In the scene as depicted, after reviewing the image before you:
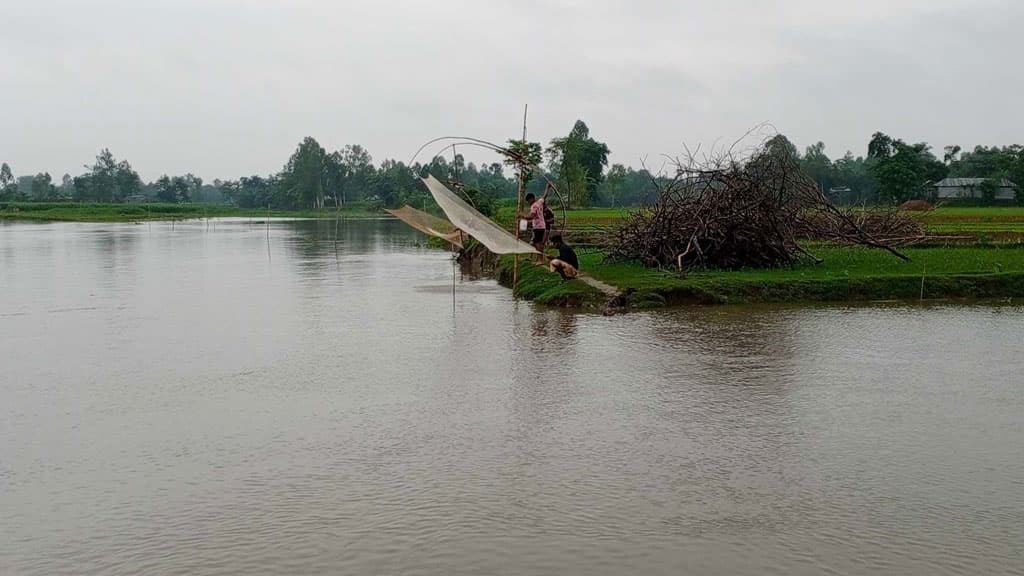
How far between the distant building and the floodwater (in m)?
40.2

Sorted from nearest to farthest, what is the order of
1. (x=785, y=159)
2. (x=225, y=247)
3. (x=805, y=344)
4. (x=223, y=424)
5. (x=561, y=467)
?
(x=561, y=467) < (x=223, y=424) < (x=805, y=344) < (x=785, y=159) < (x=225, y=247)

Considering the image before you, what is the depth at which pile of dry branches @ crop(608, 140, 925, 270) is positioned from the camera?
50.1ft

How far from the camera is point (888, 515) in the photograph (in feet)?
15.7

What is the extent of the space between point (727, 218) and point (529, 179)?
2054 cm

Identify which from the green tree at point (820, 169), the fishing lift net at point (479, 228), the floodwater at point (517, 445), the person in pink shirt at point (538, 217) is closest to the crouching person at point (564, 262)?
the person in pink shirt at point (538, 217)

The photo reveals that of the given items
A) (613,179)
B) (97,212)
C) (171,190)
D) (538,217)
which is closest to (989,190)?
(613,179)

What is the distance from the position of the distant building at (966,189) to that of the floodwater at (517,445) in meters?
40.2

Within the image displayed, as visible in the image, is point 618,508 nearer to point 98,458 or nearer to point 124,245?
point 98,458

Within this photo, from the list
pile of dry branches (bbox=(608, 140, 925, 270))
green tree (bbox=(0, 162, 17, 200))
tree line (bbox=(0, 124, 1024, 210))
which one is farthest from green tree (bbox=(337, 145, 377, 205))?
pile of dry branches (bbox=(608, 140, 925, 270))

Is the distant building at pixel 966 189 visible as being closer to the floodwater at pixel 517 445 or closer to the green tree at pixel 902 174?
the green tree at pixel 902 174

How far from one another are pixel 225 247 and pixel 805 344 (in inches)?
980

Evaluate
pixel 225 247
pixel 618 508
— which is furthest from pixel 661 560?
pixel 225 247

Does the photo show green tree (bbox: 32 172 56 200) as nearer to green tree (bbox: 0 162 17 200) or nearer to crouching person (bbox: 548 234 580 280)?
green tree (bbox: 0 162 17 200)

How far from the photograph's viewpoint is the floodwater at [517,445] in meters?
4.41
